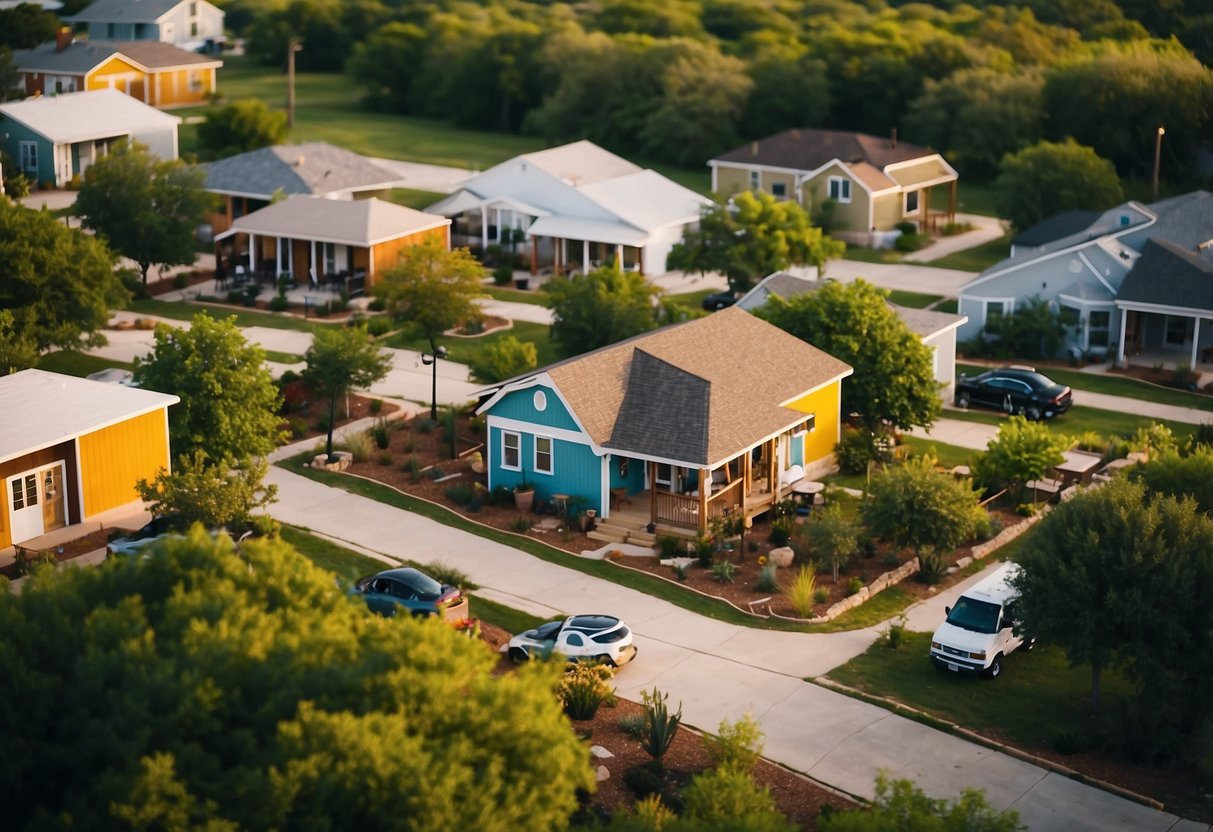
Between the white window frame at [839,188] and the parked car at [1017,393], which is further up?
the white window frame at [839,188]

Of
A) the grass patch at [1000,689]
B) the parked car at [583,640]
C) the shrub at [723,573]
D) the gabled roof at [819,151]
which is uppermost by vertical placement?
the gabled roof at [819,151]

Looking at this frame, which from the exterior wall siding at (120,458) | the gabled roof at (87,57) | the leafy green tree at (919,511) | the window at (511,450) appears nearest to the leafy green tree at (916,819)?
the leafy green tree at (919,511)

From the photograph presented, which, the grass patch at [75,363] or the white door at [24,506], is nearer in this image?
the white door at [24,506]

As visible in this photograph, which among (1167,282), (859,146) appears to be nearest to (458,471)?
(1167,282)

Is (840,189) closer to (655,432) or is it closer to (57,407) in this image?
(655,432)

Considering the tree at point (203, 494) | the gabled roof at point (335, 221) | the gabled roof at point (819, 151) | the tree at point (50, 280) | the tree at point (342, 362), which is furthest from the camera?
the gabled roof at point (819, 151)

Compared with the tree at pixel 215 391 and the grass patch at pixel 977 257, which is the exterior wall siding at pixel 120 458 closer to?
the tree at pixel 215 391

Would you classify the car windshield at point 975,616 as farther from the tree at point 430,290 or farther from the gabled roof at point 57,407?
the tree at point 430,290

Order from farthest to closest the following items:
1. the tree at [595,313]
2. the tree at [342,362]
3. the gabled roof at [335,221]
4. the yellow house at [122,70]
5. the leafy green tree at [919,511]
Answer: the yellow house at [122,70]
the gabled roof at [335,221]
the tree at [595,313]
the tree at [342,362]
the leafy green tree at [919,511]
